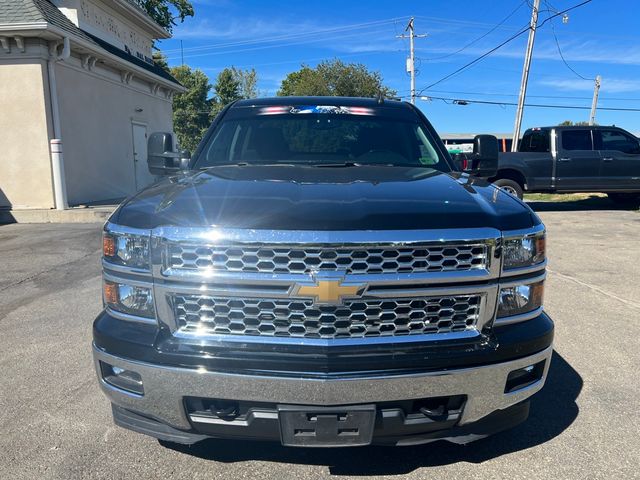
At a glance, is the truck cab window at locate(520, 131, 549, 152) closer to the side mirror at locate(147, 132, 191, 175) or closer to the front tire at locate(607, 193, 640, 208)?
the front tire at locate(607, 193, 640, 208)

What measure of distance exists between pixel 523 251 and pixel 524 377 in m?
0.55

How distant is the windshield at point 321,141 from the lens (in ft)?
11.6

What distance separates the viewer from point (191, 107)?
47.7 metres

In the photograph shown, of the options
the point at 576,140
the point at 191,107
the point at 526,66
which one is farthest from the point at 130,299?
the point at 191,107

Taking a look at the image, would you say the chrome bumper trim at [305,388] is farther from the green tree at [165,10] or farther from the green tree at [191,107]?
the green tree at [191,107]

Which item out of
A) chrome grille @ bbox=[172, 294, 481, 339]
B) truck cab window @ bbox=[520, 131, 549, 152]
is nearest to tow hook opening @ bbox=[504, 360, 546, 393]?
chrome grille @ bbox=[172, 294, 481, 339]

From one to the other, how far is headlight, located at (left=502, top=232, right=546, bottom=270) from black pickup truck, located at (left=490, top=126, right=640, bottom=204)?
432 inches

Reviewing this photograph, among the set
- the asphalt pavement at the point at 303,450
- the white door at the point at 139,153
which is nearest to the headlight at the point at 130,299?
the asphalt pavement at the point at 303,450

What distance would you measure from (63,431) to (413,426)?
1.97m

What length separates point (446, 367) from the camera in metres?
2.01

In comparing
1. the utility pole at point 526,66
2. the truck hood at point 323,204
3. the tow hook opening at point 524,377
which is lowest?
the tow hook opening at point 524,377

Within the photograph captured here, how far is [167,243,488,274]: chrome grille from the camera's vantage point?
6.46ft

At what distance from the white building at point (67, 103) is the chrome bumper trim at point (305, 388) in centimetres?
1111

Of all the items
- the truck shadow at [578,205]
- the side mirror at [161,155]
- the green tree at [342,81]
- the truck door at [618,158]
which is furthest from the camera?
the green tree at [342,81]
